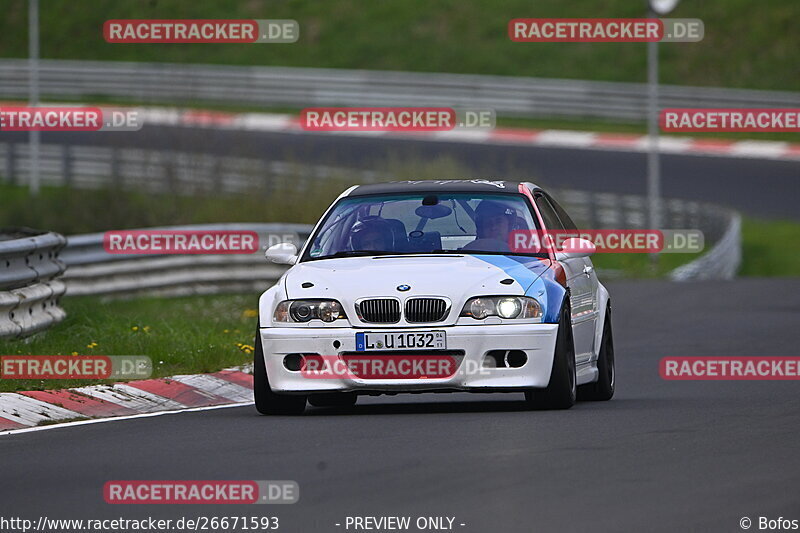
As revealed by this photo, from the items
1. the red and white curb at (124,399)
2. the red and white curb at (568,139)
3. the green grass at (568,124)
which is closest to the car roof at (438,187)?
the red and white curb at (124,399)

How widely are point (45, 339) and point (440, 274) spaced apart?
4969 millimetres

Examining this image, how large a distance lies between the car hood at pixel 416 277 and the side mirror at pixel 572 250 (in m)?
0.42

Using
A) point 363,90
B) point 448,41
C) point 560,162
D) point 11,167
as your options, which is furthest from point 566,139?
point 11,167

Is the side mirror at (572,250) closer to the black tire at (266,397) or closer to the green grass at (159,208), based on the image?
the black tire at (266,397)

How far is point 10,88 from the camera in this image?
47.8 meters

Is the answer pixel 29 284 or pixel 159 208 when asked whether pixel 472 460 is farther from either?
pixel 159 208

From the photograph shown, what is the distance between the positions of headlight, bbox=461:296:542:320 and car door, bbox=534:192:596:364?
2.09ft

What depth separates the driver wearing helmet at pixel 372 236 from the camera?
1202 cm

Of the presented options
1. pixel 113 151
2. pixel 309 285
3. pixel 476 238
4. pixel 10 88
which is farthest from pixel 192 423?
pixel 10 88

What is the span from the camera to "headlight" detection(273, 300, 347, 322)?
11.3 m

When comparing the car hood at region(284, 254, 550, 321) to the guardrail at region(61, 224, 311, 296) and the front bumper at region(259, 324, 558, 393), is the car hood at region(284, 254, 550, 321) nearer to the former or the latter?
the front bumper at region(259, 324, 558, 393)

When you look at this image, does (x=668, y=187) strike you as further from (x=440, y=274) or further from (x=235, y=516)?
(x=235, y=516)

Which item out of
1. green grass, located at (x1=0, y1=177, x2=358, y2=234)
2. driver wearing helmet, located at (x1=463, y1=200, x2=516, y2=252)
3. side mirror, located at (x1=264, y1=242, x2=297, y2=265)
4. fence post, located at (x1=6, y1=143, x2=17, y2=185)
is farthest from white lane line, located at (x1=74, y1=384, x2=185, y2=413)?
fence post, located at (x1=6, y1=143, x2=17, y2=185)

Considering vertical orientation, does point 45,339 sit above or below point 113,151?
below
